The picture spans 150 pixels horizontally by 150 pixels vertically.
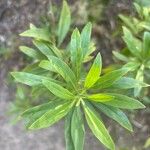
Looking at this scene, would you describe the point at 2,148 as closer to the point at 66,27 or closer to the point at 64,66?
the point at 66,27

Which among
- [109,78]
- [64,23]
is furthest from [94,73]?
[64,23]

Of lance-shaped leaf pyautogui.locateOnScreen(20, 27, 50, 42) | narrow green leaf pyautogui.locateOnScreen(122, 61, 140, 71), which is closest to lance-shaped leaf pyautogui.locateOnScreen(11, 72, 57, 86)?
lance-shaped leaf pyautogui.locateOnScreen(20, 27, 50, 42)

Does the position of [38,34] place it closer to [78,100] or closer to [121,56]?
[121,56]

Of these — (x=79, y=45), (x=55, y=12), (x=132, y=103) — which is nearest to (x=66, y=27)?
(x=55, y=12)

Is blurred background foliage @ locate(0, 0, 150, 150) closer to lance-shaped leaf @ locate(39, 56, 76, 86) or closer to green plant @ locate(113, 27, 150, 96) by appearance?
green plant @ locate(113, 27, 150, 96)

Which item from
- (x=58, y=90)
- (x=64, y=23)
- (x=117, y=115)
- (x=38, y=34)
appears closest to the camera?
(x=58, y=90)
